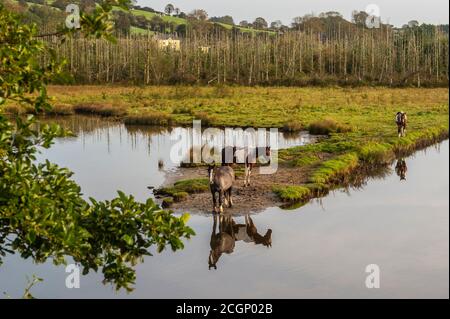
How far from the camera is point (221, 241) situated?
49.5ft

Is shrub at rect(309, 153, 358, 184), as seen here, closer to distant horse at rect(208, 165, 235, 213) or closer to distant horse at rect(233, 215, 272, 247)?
distant horse at rect(208, 165, 235, 213)

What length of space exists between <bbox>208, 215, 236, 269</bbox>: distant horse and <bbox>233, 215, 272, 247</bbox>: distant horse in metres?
0.15

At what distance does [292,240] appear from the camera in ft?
Result: 49.6

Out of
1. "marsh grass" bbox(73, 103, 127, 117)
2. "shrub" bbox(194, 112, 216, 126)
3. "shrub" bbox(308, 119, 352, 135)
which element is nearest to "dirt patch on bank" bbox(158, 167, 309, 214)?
"shrub" bbox(308, 119, 352, 135)

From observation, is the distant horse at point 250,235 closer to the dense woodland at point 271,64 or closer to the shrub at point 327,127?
the shrub at point 327,127

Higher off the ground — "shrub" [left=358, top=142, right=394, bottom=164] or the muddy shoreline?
"shrub" [left=358, top=142, right=394, bottom=164]

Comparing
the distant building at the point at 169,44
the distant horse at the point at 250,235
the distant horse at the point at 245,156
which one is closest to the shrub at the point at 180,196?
the distant horse at the point at 245,156

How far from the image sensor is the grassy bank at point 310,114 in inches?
951

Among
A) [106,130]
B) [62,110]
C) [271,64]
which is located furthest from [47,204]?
[271,64]

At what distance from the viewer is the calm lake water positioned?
1196cm

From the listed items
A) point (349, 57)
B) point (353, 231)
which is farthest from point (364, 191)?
point (349, 57)

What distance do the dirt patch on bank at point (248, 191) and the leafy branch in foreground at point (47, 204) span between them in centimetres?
1177
